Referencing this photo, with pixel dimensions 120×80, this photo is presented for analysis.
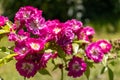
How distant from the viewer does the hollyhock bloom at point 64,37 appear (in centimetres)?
269

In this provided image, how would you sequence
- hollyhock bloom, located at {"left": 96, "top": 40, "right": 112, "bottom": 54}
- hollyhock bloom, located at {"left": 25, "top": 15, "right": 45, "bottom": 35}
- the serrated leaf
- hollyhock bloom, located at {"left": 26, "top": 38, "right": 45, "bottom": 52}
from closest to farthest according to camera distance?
hollyhock bloom, located at {"left": 26, "top": 38, "right": 45, "bottom": 52}
hollyhock bloom, located at {"left": 25, "top": 15, "right": 45, "bottom": 35}
the serrated leaf
hollyhock bloom, located at {"left": 96, "top": 40, "right": 112, "bottom": 54}

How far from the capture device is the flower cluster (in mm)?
2623

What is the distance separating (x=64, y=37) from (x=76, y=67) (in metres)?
0.22

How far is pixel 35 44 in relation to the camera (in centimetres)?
261

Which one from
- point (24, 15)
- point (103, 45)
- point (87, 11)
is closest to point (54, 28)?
point (24, 15)

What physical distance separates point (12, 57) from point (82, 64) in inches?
16.8

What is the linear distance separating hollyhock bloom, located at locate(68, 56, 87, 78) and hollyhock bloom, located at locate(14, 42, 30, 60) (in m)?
0.33

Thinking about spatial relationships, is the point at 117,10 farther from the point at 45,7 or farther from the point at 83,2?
the point at 45,7

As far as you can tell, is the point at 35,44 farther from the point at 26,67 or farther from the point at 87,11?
the point at 87,11

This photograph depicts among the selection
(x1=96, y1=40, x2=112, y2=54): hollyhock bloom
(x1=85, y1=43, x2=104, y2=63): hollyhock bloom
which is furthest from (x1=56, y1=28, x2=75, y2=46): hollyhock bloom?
(x1=96, y1=40, x2=112, y2=54): hollyhock bloom

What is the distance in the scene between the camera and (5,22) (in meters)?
2.85

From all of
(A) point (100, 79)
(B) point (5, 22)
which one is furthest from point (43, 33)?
(A) point (100, 79)

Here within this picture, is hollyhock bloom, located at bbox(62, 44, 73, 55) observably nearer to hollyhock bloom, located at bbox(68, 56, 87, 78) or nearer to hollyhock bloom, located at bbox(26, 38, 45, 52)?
hollyhock bloom, located at bbox(68, 56, 87, 78)

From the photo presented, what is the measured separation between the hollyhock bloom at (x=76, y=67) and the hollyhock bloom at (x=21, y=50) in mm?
330
